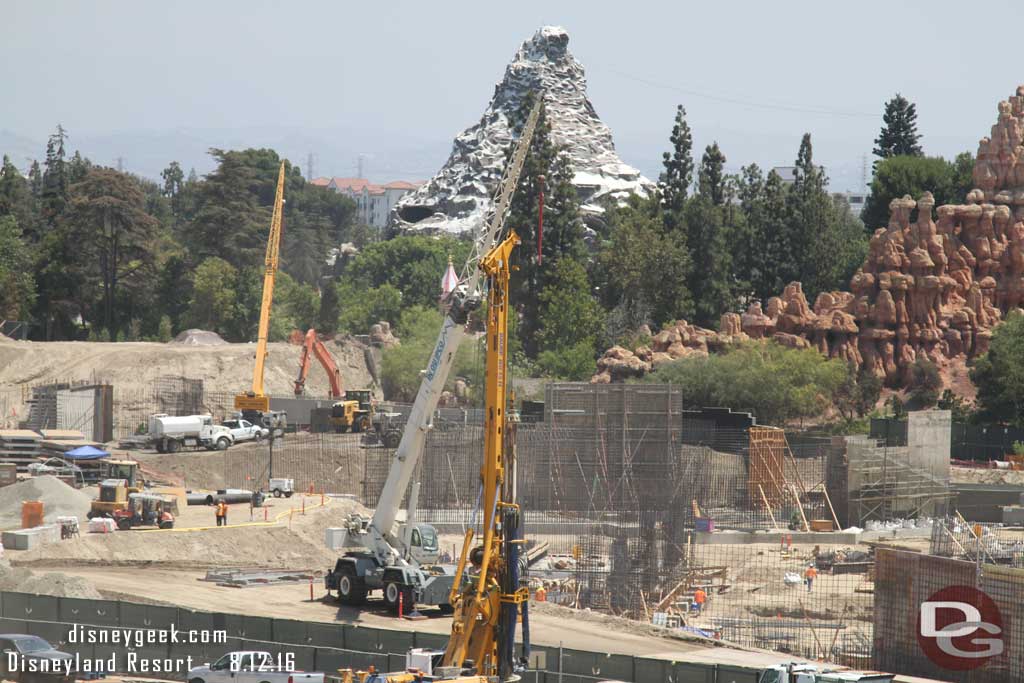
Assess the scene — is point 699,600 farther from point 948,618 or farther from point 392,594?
point 948,618

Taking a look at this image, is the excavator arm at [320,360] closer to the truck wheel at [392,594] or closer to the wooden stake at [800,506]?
the wooden stake at [800,506]

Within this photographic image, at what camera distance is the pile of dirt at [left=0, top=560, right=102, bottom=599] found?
3584 cm

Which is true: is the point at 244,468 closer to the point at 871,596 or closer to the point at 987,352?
the point at 871,596

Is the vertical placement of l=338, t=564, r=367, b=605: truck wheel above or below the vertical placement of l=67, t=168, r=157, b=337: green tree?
below

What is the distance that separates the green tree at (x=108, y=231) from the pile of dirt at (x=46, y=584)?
7937 centimetres

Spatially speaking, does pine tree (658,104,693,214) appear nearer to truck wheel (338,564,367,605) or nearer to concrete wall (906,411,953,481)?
concrete wall (906,411,953,481)

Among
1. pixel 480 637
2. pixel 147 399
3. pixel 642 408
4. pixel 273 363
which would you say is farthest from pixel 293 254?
pixel 480 637

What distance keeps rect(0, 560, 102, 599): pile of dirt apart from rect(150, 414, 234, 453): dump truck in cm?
3186

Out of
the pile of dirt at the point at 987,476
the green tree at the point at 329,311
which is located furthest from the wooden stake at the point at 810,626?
the green tree at the point at 329,311

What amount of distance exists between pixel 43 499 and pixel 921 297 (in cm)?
5014

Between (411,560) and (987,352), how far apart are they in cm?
4859

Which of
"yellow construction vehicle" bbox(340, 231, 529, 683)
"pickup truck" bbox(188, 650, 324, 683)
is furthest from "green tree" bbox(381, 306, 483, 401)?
"pickup truck" bbox(188, 650, 324, 683)

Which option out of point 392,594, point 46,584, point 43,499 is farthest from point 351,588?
point 43,499

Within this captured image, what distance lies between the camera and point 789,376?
79.4m
